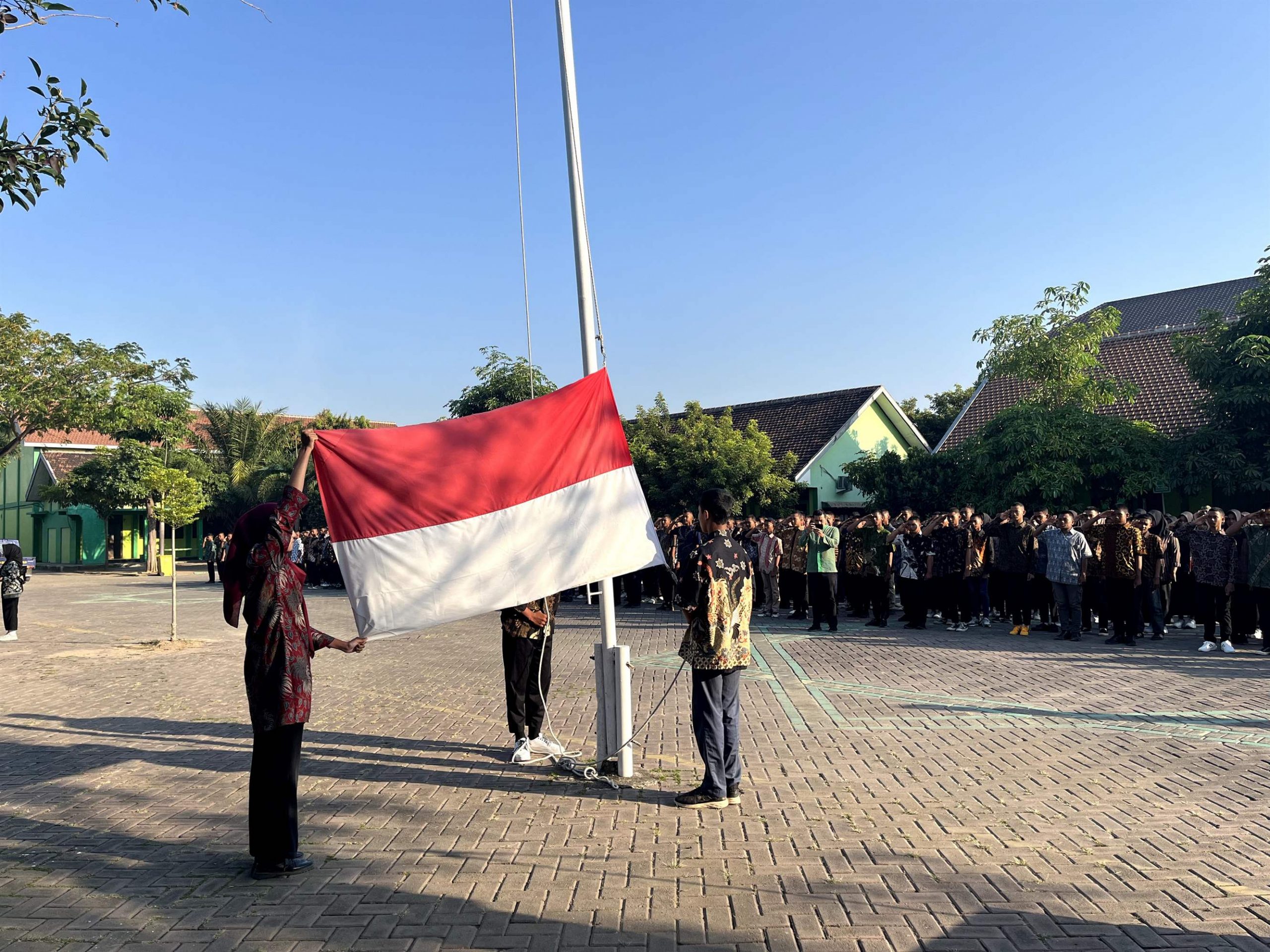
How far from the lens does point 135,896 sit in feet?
16.1

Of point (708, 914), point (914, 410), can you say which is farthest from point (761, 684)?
point (914, 410)

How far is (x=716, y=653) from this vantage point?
629cm

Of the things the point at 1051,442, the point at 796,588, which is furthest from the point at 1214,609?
the point at 1051,442

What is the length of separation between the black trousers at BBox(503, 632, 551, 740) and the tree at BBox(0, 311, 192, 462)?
2929 cm

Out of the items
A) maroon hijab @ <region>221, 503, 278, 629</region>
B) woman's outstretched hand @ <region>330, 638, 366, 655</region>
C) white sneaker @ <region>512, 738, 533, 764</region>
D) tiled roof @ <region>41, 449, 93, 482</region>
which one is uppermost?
tiled roof @ <region>41, 449, 93, 482</region>

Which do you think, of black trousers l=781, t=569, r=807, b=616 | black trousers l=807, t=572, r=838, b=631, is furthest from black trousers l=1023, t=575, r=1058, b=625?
black trousers l=781, t=569, r=807, b=616

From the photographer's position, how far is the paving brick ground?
446 centimetres

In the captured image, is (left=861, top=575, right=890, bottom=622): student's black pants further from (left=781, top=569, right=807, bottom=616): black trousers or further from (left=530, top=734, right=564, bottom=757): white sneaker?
(left=530, top=734, right=564, bottom=757): white sneaker

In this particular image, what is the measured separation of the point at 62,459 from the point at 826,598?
5470cm

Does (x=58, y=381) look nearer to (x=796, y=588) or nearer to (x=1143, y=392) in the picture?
(x=796, y=588)

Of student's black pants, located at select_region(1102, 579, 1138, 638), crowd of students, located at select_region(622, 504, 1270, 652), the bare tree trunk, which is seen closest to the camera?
crowd of students, located at select_region(622, 504, 1270, 652)

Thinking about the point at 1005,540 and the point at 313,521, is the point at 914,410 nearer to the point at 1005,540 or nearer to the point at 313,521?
the point at 313,521

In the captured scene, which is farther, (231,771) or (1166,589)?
(1166,589)

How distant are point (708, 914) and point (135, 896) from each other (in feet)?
9.36
